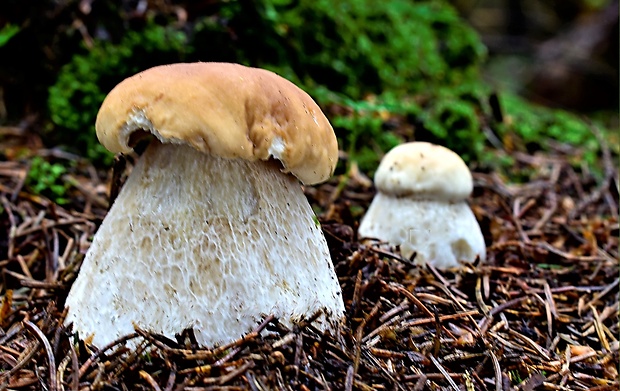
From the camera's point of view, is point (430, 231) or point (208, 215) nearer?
point (208, 215)

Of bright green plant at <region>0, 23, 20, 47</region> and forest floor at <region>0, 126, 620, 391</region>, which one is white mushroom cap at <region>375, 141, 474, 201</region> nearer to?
forest floor at <region>0, 126, 620, 391</region>

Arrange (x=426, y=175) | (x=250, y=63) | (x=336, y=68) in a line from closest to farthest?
(x=426, y=175)
(x=250, y=63)
(x=336, y=68)

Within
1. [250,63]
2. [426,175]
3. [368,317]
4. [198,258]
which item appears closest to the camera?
[198,258]

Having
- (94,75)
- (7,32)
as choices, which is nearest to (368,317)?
(94,75)

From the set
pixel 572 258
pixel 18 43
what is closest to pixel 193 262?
pixel 572 258

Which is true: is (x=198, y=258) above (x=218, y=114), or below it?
below

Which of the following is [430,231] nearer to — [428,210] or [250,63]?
[428,210]

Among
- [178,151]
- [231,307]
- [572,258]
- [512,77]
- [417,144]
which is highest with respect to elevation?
[178,151]

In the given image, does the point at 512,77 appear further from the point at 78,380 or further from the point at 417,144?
the point at 78,380
